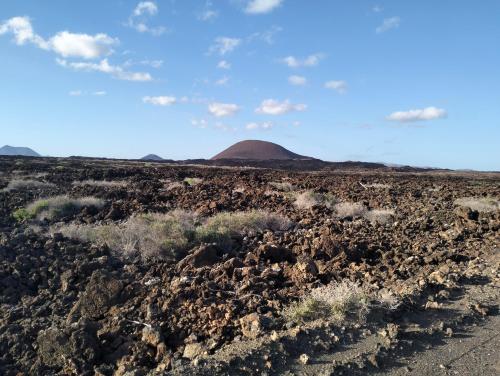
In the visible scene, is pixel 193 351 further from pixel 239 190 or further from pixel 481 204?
pixel 239 190

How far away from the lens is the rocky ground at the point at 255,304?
411 cm

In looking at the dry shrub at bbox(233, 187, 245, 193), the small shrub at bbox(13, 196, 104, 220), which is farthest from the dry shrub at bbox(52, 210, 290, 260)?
the dry shrub at bbox(233, 187, 245, 193)

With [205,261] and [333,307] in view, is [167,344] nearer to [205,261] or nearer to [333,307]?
[333,307]

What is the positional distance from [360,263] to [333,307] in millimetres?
2543

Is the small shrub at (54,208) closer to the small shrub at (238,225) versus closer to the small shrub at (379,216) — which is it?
the small shrub at (238,225)

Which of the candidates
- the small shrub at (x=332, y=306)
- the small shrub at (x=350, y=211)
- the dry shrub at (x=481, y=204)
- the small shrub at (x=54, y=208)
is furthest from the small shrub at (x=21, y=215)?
the dry shrub at (x=481, y=204)

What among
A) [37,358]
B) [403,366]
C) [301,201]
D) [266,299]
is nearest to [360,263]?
[266,299]

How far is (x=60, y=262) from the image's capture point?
25.5ft

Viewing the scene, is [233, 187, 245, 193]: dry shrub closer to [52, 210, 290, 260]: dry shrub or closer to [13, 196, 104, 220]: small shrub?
[13, 196, 104, 220]: small shrub

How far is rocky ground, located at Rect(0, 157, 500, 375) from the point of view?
162 inches

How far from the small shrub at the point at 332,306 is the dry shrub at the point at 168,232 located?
364 centimetres

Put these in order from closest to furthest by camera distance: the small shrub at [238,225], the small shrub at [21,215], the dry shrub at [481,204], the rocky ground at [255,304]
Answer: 1. the rocky ground at [255,304]
2. the small shrub at [238,225]
3. the small shrub at [21,215]
4. the dry shrub at [481,204]

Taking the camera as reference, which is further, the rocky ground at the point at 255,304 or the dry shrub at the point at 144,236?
the dry shrub at the point at 144,236

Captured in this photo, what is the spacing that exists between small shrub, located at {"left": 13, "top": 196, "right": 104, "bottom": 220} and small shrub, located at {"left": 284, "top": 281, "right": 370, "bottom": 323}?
359 inches
